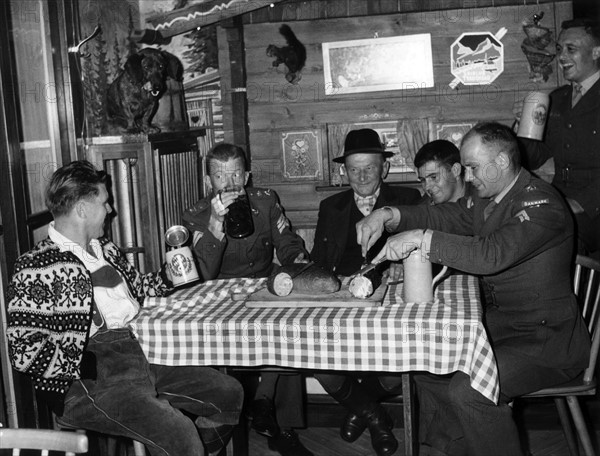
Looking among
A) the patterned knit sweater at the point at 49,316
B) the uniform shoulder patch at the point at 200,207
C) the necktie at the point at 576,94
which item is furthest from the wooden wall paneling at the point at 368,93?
the patterned knit sweater at the point at 49,316

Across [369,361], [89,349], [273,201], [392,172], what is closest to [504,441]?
[369,361]

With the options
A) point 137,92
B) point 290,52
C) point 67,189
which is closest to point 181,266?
point 67,189

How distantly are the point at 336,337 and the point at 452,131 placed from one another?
2.43 metres

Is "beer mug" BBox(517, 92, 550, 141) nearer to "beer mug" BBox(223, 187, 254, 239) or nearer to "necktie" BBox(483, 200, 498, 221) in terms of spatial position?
"necktie" BBox(483, 200, 498, 221)

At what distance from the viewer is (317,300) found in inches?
111

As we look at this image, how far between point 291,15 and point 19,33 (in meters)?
1.80

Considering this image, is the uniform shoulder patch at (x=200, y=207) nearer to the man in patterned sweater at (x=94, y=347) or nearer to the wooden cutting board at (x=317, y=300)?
the man in patterned sweater at (x=94, y=347)

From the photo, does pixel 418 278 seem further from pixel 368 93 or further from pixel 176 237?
pixel 368 93

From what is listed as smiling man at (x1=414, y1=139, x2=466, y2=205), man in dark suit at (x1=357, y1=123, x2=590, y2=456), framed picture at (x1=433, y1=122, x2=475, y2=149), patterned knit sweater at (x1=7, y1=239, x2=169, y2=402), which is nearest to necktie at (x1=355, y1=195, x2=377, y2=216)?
smiling man at (x1=414, y1=139, x2=466, y2=205)

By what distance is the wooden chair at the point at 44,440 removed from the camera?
1716mm

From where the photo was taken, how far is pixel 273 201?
4.12 meters

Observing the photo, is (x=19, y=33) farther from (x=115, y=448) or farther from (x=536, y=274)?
(x=536, y=274)

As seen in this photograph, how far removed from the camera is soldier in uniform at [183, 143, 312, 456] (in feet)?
11.7

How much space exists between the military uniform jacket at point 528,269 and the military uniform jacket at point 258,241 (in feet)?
4.03
